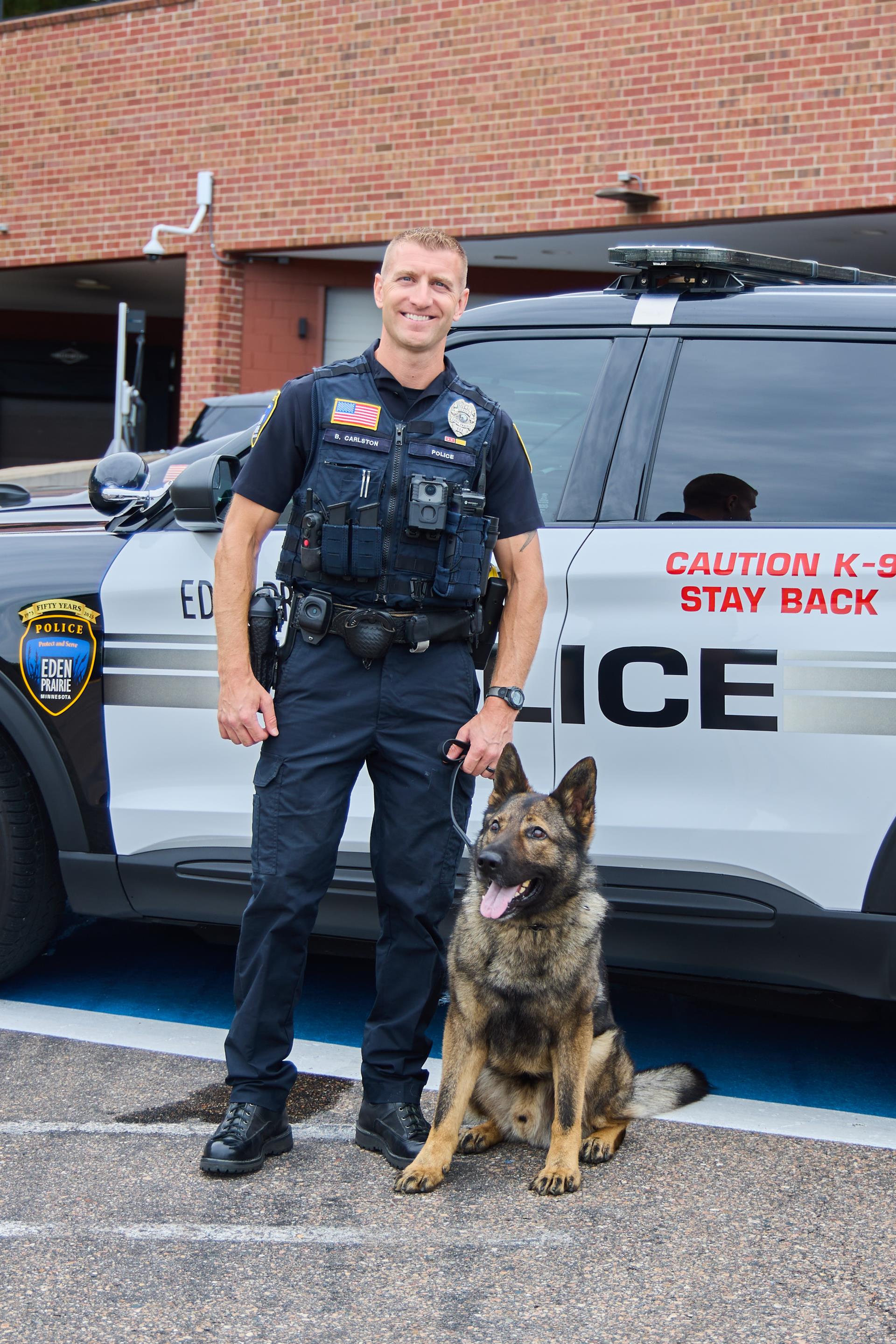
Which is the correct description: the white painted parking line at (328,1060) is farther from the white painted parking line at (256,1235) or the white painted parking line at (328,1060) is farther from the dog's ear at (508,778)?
the dog's ear at (508,778)

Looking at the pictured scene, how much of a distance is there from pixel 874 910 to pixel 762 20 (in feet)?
30.7

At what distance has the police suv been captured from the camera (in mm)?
3238

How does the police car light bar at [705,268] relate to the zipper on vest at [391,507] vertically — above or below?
above

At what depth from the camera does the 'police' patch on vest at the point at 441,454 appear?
9.95 ft

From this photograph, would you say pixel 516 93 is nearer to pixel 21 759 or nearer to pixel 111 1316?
pixel 21 759

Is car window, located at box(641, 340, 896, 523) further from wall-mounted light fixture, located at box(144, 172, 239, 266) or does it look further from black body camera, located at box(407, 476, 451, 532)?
wall-mounted light fixture, located at box(144, 172, 239, 266)

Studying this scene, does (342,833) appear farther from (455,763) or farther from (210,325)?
(210,325)

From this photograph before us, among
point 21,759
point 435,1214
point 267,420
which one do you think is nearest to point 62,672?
point 21,759

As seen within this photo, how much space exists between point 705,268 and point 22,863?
2382 mm

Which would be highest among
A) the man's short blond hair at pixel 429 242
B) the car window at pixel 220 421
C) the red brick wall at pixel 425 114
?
the red brick wall at pixel 425 114

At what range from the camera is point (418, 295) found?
10.0 feet

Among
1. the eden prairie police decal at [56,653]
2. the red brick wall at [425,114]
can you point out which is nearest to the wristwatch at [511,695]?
the eden prairie police decal at [56,653]

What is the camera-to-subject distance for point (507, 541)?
125 inches

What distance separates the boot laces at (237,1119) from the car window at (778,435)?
5.40 ft
